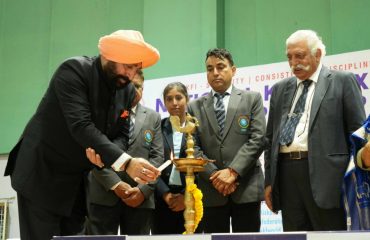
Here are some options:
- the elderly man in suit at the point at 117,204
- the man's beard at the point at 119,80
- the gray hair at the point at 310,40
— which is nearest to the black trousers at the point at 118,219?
the elderly man in suit at the point at 117,204

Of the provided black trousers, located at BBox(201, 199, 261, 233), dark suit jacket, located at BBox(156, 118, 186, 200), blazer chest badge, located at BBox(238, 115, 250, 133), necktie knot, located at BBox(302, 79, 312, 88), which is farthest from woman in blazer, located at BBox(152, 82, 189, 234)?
necktie knot, located at BBox(302, 79, 312, 88)

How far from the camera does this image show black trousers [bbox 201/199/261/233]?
9.95 feet

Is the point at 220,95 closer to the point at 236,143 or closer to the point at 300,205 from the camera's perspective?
the point at 236,143

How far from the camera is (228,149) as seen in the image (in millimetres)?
3160

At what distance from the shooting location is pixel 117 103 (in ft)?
7.86

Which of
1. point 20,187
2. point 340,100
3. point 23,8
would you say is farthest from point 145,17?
point 20,187

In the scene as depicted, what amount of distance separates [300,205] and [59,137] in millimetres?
1307

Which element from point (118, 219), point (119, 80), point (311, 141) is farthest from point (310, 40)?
point (118, 219)

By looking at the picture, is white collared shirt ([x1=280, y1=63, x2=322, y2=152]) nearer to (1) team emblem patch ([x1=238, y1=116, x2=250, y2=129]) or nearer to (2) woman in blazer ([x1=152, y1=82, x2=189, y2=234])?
(1) team emblem patch ([x1=238, y1=116, x2=250, y2=129])

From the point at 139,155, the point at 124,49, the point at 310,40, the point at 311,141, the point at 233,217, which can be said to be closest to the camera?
the point at 124,49

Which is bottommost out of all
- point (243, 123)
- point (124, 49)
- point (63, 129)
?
point (63, 129)

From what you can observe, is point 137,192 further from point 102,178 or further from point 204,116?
point 204,116

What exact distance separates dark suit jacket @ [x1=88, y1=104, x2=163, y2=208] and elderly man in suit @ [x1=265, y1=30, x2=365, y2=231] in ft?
2.50

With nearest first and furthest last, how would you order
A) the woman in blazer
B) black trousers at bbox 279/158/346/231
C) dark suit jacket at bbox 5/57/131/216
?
dark suit jacket at bbox 5/57/131/216, black trousers at bbox 279/158/346/231, the woman in blazer
